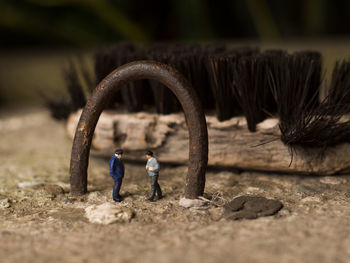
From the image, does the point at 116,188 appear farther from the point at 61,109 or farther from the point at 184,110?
the point at 61,109

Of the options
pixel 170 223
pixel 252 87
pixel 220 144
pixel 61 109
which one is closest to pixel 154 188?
pixel 170 223

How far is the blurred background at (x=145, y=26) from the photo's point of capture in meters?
2.21

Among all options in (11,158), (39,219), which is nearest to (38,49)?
(11,158)

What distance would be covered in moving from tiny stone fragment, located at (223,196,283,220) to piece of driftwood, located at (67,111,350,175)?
150 millimetres

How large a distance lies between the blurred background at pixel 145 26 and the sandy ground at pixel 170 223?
130 cm

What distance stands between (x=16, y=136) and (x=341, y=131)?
122 centimetres

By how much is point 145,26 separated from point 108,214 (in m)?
1.88

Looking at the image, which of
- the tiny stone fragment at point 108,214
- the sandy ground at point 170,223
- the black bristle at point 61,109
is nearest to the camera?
the sandy ground at point 170,223

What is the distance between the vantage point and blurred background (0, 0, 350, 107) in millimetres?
2211

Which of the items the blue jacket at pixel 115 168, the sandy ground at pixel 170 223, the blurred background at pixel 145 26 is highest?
the blurred background at pixel 145 26

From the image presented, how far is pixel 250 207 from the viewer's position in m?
0.81

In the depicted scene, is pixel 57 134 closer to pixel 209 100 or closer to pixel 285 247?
pixel 209 100

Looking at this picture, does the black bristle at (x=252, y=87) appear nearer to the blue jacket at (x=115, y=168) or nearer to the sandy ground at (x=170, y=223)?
the sandy ground at (x=170, y=223)

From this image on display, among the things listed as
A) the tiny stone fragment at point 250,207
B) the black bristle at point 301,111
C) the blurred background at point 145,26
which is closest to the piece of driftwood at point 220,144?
the black bristle at point 301,111
